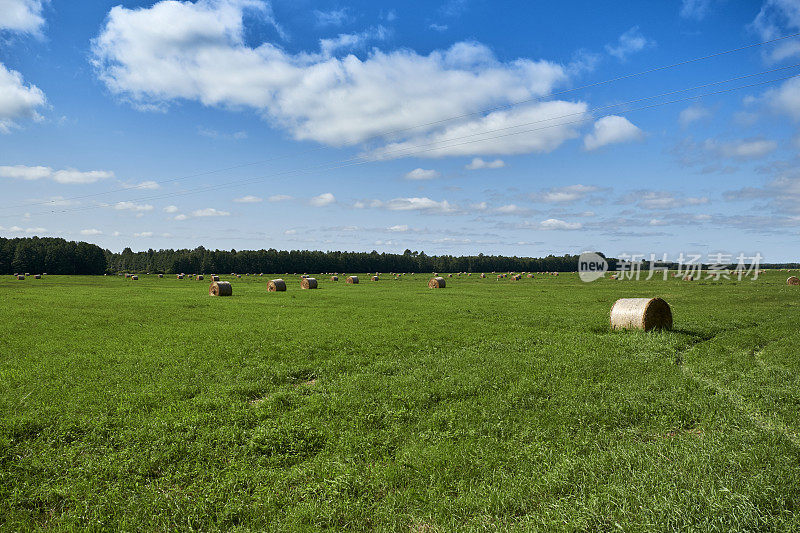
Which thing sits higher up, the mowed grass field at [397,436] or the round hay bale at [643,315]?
the round hay bale at [643,315]

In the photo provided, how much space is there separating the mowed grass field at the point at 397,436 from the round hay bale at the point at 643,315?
124 inches

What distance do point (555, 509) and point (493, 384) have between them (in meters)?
5.33

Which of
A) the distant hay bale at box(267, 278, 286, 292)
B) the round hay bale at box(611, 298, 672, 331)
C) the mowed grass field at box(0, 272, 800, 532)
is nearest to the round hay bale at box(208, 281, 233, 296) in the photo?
the distant hay bale at box(267, 278, 286, 292)

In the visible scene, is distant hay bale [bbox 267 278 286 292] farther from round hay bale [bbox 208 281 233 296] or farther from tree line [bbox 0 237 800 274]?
tree line [bbox 0 237 800 274]

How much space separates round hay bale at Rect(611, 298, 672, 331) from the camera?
773 inches

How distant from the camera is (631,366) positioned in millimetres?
13156

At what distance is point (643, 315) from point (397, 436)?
16501 millimetres

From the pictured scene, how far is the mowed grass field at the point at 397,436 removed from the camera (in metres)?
5.80

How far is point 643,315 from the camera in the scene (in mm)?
19594

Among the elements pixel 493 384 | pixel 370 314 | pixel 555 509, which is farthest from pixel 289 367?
pixel 370 314

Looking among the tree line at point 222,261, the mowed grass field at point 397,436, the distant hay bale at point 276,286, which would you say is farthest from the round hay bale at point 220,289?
the tree line at point 222,261

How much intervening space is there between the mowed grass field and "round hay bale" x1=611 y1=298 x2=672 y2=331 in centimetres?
314

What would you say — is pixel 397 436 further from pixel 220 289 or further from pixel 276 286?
pixel 276 286

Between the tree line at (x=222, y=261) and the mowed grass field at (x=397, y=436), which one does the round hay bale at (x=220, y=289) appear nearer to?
the mowed grass field at (x=397, y=436)
